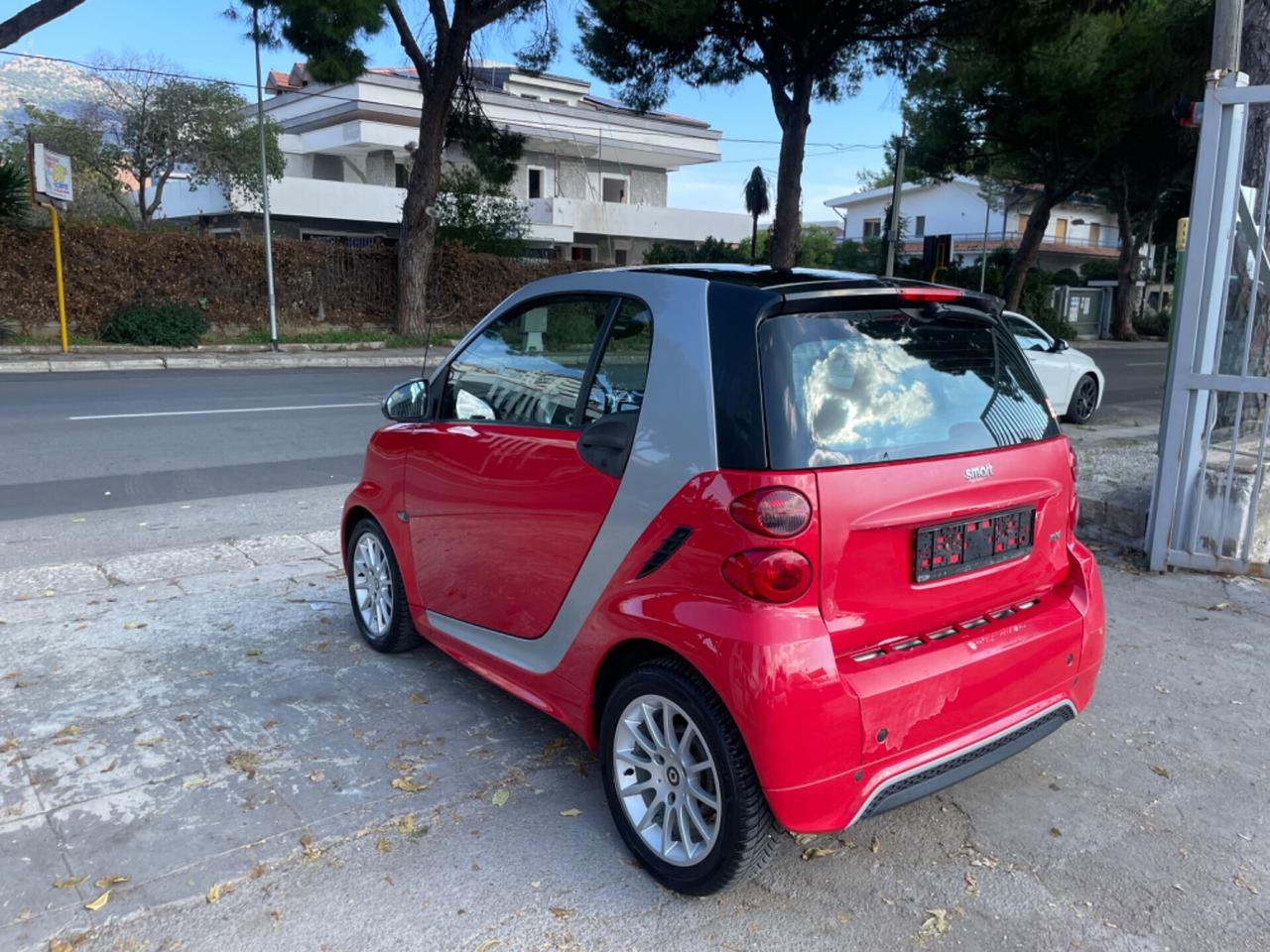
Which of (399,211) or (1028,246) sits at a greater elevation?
(399,211)

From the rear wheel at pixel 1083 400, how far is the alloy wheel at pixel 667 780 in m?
12.2

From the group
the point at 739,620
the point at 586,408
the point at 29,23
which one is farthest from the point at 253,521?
the point at 29,23

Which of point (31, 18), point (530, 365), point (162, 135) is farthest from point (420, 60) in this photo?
point (530, 365)

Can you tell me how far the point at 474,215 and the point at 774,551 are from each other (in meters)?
26.4

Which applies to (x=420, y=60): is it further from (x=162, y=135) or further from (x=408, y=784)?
(x=408, y=784)

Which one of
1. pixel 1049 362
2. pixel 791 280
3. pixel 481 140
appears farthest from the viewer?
pixel 481 140

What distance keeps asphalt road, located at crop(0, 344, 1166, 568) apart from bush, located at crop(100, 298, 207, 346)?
4.57m

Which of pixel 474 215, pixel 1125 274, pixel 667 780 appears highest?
pixel 474 215

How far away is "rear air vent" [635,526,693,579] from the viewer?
2.68m

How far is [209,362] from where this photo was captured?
1923 cm

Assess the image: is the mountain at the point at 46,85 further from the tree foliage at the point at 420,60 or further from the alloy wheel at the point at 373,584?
the alloy wheel at the point at 373,584

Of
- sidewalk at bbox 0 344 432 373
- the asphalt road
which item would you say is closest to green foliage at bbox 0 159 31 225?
sidewalk at bbox 0 344 432 373

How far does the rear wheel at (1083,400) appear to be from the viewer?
13.6 meters

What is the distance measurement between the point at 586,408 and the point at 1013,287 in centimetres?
3094
